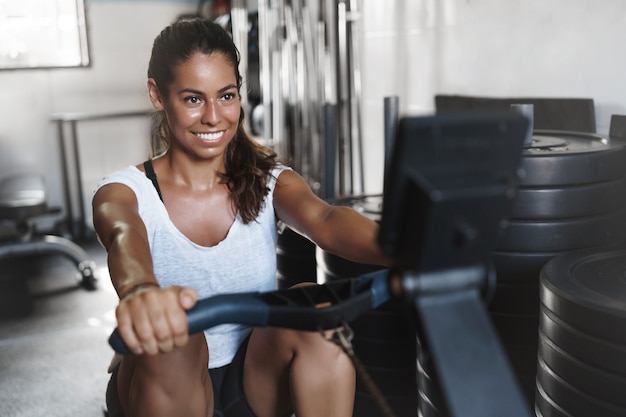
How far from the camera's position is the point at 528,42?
84.7 inches

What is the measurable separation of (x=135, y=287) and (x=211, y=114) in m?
0.57

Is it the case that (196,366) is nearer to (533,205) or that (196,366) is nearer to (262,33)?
(533,205)

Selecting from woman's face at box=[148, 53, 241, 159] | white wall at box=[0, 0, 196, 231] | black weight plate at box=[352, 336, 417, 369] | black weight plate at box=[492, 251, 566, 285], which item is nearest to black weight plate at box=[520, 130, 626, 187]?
black weight plate at box=[492, 251, 566, 285]

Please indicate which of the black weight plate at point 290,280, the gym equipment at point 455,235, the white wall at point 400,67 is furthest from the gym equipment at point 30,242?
the gym equipment at point 455,235

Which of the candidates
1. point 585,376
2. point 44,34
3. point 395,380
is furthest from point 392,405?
point 44,34

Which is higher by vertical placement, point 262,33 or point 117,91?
point 262,33

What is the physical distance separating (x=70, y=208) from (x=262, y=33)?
6.32 ft

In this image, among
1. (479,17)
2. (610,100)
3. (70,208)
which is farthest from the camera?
(70,208)

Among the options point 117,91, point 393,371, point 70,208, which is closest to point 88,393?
point 393,371

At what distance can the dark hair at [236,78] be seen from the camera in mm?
1363

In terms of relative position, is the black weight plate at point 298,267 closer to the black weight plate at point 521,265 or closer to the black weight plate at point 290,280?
the black weight plate at point 290,280

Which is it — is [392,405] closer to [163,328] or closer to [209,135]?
[209,135]

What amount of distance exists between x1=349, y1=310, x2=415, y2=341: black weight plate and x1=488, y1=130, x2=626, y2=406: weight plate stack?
22 cm

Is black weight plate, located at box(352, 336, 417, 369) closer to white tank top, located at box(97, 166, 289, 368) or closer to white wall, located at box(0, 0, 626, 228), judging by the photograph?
white tank top, located at box(97, 166, 289, 368)
